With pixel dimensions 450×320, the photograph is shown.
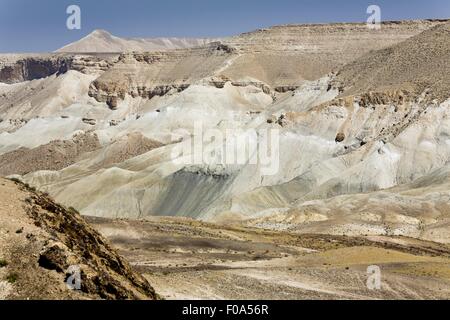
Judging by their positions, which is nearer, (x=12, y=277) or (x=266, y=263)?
(x=12, y=277)

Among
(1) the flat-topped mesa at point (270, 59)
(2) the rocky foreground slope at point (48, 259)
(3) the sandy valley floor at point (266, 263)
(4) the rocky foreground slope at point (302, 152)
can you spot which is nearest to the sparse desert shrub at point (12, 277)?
(2) the rocky foreground slope at point (48, 259)

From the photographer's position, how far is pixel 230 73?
17088 centimetres

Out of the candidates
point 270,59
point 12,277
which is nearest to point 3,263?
point 12,277

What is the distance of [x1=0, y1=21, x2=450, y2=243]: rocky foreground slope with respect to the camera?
71.8m

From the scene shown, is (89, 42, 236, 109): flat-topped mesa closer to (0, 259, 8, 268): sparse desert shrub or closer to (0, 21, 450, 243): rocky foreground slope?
(0, 21, 450, 243): rocky foreground slope

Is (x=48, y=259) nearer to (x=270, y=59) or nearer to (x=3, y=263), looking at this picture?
(x=3, y=263)

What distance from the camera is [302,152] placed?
94812 millimetres

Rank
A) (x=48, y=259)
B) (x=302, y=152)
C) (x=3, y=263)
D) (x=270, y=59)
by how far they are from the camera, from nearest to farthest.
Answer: (x=3, y=263), (x=48, y=259), (x=302, y=152), (x=270, y=59)

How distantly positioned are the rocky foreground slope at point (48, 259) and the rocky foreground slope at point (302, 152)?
1722 inches

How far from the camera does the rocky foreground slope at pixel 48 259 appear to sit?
58.3 ft

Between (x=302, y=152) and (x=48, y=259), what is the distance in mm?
77883

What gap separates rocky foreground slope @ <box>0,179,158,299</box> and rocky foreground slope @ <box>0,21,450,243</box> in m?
43.7
